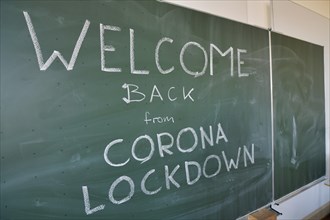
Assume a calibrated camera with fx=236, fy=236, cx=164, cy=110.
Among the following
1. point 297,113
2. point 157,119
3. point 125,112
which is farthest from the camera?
point 297,113

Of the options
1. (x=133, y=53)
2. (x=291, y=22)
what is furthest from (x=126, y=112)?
(x=291, y=22)

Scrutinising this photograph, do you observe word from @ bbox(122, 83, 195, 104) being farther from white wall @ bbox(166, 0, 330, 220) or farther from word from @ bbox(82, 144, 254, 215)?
white wall @ bbox(166, 0, 330, 220)

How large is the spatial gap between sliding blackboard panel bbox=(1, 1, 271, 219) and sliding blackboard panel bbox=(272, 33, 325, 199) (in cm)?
33

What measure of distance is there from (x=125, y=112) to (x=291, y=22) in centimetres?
190

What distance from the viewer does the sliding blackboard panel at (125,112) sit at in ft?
2.96

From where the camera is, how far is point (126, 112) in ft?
3.76

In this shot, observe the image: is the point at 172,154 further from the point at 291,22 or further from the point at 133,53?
the point at 291,22

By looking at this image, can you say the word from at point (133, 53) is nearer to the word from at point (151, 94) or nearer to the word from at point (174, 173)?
the word from at point (151, 94)

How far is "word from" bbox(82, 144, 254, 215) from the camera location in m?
1.11

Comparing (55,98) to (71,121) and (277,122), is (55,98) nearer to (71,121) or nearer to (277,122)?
(71,121)

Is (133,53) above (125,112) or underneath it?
above

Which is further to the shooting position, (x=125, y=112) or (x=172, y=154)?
(x=172, y=154)

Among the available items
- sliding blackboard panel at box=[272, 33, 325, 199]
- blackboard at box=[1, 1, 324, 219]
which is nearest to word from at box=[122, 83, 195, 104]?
blackboard at box=[1, 1, 324, 219]

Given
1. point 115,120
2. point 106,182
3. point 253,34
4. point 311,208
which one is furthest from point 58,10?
point 311,208
